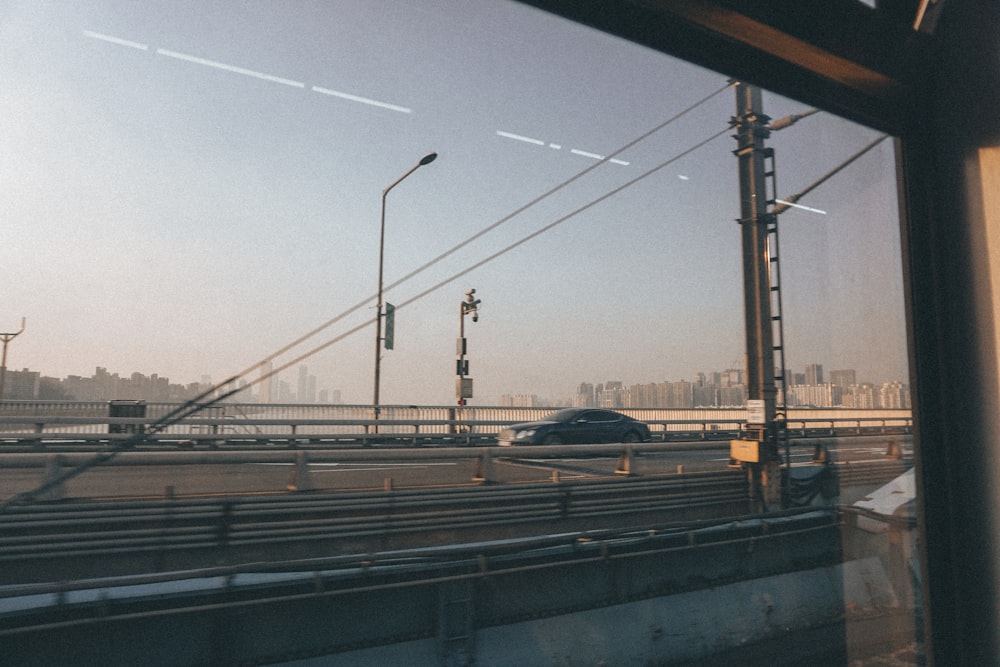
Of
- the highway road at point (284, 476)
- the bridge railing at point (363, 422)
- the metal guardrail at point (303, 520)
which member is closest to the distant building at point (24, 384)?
the metal guardrail at point (303, 520)

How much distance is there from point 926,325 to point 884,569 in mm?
1642

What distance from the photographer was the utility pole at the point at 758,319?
8.99m

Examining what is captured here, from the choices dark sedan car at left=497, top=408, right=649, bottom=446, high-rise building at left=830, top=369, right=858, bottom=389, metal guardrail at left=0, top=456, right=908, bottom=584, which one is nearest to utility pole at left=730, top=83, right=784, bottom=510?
metal guardrail at left=0, top=456, right=908, bottom=584

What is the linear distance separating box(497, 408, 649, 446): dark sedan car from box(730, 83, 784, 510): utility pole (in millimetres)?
11263

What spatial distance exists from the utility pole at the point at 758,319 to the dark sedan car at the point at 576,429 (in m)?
11.3

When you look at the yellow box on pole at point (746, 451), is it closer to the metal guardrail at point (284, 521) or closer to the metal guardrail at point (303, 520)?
the metal guardrail at point (303, 520)

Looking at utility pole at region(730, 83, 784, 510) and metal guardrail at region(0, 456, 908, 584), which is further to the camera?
utility pole at region(730, 83, 784, 510)

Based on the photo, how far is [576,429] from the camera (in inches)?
837

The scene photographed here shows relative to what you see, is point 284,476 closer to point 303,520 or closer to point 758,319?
point 303,520

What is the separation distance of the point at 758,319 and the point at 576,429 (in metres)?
12.7

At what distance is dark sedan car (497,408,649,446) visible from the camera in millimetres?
20328

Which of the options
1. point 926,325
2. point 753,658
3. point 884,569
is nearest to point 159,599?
point 884,569

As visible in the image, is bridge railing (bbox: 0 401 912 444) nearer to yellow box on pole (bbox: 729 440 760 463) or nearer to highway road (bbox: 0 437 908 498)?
yellow box on pole (bbox: 729 440 760 463)

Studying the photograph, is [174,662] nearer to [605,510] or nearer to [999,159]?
[605,510]
